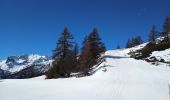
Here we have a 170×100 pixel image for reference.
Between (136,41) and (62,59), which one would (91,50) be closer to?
Result: (62,59)

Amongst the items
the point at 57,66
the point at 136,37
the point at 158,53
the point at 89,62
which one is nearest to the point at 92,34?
the point at 89,62

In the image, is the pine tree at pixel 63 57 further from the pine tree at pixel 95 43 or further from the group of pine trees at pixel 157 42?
the group of pine trees at pixel 157 42

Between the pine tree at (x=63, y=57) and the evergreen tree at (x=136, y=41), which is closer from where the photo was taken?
the pine tree at (x=63, y=57)

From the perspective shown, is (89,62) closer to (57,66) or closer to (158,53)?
(57,66)

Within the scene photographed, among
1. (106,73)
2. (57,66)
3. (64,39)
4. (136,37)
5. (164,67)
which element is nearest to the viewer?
(106,73)

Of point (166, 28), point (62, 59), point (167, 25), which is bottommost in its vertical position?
point (62, 59)

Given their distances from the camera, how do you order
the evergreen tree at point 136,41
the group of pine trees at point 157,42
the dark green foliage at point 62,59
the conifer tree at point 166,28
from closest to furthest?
the dark green foliage at point 62,59
the group of pine trees at point 157,42
the conifer tree at point 166,28
the evergreen tree at point 136,41

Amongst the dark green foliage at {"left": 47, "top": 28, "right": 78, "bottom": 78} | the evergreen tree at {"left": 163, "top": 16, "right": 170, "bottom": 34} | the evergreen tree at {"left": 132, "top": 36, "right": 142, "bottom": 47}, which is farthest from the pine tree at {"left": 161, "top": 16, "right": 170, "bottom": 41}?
the dark green foliage at {"left": 47, "top": 28, "right": 78, "bottom": 78}

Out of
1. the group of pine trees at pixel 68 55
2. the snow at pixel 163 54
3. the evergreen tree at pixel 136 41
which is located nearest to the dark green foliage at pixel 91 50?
the group of pine trees at pixel 68 55

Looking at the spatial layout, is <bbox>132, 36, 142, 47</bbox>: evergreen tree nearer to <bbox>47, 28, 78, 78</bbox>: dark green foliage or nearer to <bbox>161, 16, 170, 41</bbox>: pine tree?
<bbox>161, 16, 170, 41</bbox>: pine tree

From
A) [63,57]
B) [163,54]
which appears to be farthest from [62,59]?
[163,54]

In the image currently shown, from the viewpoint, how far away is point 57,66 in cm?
3872

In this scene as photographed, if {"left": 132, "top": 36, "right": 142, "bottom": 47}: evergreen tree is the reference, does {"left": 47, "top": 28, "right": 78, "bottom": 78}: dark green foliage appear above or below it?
below

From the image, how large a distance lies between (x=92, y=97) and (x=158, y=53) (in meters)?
38.0
